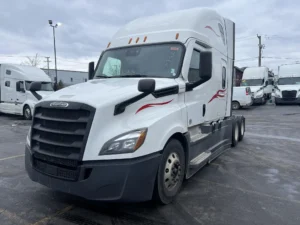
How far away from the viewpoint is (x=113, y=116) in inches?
132

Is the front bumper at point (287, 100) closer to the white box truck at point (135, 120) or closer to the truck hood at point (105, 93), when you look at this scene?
the white box truck at point (135, 120)

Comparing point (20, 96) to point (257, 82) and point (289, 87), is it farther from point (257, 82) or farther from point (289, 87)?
point (289, 87)

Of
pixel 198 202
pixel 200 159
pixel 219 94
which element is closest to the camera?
pixel 198 202

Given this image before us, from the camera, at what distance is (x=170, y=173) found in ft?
12.8

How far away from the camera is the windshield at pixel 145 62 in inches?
176

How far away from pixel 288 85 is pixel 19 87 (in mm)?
22150

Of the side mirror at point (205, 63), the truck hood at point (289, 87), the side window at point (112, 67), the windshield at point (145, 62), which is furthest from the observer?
the truck hood at point (289, 87)

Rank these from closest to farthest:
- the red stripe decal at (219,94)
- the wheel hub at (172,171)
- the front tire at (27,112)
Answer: the wheel hub at (172,171) < the red stripe decal at (219,94) < the front tire at (27,112)

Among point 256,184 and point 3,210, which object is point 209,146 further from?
point 3,210

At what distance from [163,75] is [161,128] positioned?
1.19m

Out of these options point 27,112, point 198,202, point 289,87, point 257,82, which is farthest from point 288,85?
point 198,202

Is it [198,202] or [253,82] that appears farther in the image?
[253,82]

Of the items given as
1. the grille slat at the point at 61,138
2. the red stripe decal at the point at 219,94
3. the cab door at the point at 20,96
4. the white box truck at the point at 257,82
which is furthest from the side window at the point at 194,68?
the white box truck at the point at 257,82

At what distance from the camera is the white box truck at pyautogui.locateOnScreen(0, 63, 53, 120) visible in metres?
15.7
